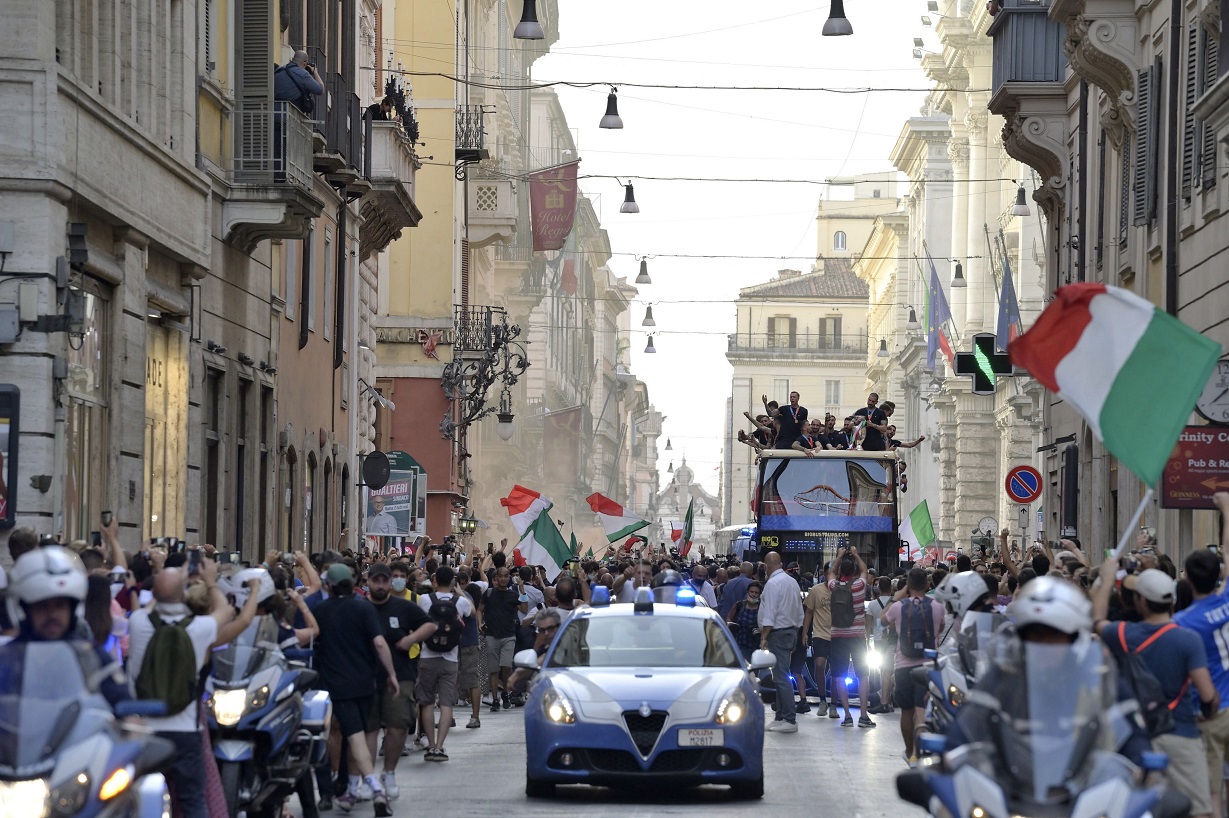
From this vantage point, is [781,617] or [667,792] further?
[781,617]

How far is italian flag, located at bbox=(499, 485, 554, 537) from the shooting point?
121ft

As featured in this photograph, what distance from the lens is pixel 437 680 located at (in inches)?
801

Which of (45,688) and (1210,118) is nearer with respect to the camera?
(45,688)

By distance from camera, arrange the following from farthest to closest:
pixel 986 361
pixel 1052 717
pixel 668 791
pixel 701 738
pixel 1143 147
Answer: pixel 986 361
pixel 1143 147
pixel 668 791
pixel 701 738
pixel 1052 717

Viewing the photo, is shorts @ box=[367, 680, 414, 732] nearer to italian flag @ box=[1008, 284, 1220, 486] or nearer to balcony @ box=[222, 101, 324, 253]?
italian flag @ box=[1008, 284, 1220, 486]

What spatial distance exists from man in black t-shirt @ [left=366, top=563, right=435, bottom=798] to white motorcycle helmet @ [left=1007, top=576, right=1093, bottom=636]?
8.30m

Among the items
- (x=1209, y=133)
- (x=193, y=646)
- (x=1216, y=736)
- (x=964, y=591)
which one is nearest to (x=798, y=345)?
(x=1209, y=133)

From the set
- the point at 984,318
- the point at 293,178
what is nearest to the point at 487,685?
the point at 293,178

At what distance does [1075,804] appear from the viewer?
26.1ft

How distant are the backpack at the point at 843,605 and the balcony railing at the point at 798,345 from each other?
136 metres

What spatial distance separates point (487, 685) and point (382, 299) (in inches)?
936

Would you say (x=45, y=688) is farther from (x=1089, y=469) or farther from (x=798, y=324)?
(x=798, y=324)

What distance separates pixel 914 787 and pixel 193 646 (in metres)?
4.14

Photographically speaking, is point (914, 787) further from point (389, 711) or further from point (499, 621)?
point (499, 621)
